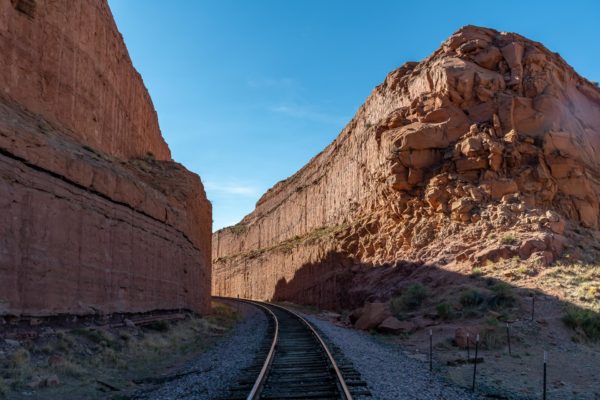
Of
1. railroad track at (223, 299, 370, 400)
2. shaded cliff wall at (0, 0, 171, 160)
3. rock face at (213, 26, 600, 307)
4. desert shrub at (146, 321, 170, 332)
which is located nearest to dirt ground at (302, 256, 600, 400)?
rock face at (213, 26, 600, 307)

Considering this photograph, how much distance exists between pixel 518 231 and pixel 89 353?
20.3 meters

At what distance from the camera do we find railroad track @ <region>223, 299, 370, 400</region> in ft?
29.1

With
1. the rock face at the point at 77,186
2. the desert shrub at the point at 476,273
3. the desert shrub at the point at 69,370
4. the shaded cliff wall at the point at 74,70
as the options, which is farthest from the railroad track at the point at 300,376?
the desert shrub at the point at 476,273

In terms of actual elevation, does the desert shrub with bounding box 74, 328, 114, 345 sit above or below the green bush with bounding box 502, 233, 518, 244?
below

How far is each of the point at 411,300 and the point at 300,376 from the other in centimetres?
1462

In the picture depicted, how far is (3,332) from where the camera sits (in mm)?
11266

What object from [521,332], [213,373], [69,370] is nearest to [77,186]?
[69,370]

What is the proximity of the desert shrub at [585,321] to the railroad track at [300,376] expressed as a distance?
8.43 meters

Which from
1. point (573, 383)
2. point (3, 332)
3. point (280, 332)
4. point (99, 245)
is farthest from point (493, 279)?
point (3, 332)

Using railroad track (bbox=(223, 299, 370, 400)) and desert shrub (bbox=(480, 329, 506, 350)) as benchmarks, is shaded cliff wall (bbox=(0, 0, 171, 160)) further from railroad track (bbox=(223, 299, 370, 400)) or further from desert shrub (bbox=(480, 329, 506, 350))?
desert shrub (bbox=(480, 329, 506, 350))

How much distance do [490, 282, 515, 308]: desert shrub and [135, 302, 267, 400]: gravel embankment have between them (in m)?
9.00

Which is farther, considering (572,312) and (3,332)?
(572,312)

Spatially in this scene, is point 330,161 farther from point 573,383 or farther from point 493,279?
point 573,383

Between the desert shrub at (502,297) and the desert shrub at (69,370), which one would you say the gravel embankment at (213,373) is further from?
the desert shrub at (502,297)
